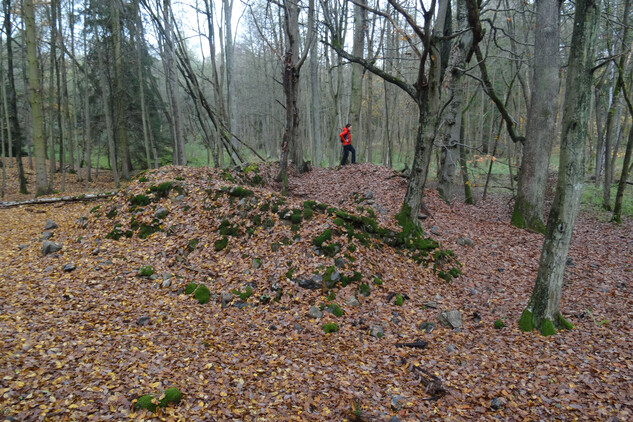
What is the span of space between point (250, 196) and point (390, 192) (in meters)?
4.08

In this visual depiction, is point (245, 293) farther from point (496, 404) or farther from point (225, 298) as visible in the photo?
point (496, 404)

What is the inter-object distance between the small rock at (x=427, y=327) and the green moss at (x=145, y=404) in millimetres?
3932

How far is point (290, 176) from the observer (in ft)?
40.4

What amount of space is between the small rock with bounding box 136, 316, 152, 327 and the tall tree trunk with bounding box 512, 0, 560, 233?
9.52m

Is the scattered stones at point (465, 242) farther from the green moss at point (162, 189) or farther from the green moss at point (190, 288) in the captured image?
the green moss at point (162, 189)

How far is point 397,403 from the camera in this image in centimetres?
391

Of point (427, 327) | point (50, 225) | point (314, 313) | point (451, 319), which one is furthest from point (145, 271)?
point (451, 319)

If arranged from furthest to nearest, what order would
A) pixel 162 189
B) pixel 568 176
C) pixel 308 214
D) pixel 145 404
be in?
pixel 162 189 → pixel 308 214 → pixel 568 176 → pixel 145 404

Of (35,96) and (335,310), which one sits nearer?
(335,310)

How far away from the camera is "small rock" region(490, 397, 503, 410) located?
3.84 meters

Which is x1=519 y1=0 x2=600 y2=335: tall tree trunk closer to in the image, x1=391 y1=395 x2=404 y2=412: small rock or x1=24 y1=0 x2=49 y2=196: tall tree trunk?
x1=391 y1=395 x2=404 y2=412: small rock

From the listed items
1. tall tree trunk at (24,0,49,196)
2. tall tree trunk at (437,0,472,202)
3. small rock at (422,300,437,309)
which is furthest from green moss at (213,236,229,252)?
tall tree trunk at (24,0,49,196)

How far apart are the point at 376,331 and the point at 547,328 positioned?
2.54m

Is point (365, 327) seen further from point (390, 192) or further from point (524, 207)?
point (524, 207)
